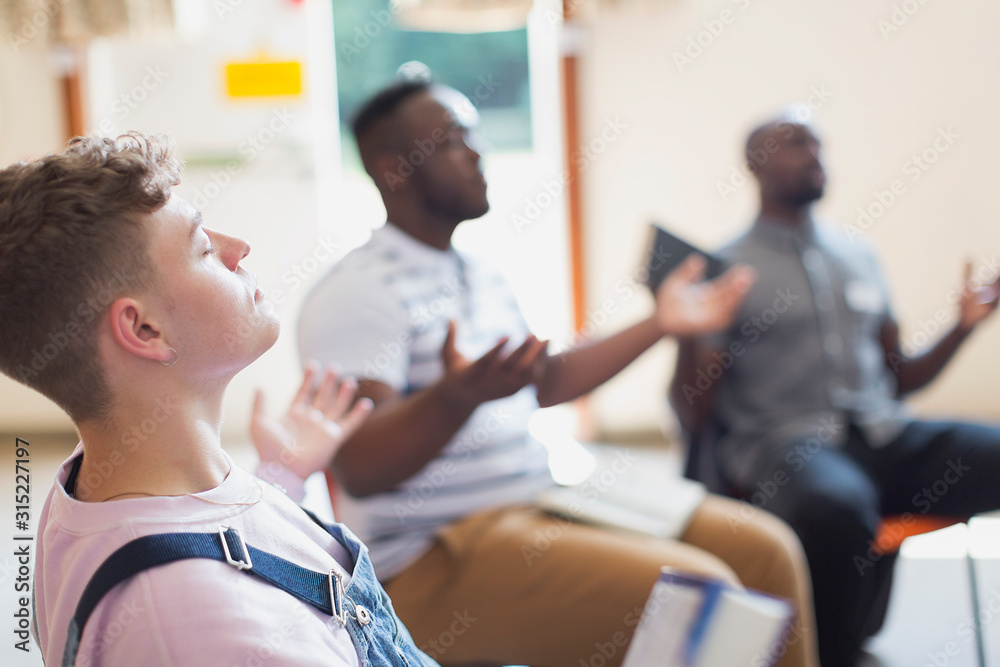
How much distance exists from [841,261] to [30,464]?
1905mm

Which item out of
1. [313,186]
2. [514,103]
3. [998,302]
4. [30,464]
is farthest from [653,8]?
[30,464]

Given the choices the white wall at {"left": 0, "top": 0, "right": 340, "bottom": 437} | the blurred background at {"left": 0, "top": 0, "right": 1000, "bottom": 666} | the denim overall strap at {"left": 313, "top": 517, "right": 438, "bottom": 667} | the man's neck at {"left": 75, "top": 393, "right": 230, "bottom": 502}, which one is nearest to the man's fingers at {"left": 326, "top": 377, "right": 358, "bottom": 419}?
the denim overall strap at {"left": 313, "top": 517, "right": 438, "bottom": 667}

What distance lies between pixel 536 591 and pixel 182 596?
831mm

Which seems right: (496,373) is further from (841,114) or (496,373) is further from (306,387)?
(841,114)

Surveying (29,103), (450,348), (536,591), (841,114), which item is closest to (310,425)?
(450,348)

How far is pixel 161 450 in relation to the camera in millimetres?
790

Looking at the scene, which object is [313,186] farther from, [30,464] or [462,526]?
[30,464]

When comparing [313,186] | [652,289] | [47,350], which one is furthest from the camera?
[313,186]

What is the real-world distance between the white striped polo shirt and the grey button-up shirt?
0.64m

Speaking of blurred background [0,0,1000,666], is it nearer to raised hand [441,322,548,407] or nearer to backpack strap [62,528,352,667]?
raised hand [441,322,548,407]

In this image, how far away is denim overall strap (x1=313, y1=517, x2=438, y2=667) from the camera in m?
0.83

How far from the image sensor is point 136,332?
30.2 inches

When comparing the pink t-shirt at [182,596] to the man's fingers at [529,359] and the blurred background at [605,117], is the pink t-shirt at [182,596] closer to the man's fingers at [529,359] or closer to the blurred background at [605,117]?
the man's fingers at [529,359]

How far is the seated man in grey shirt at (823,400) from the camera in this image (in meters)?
1.81
